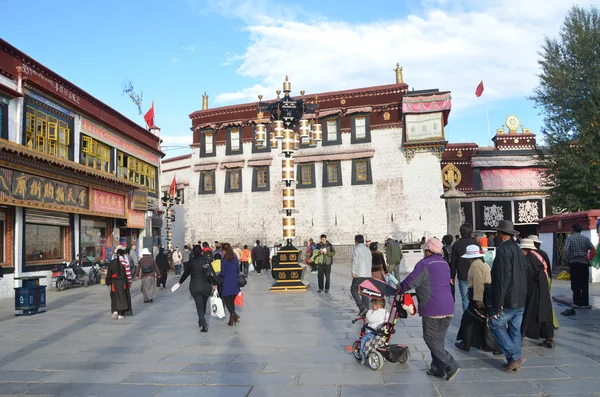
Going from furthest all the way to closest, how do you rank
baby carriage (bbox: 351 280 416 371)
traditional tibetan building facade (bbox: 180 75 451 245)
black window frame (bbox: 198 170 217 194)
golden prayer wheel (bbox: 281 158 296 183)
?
black window frame (bbox: 198 170 217 194) < traditional tibetan building facade (bbox: 180 75 451 245) < golden prayer wheel (bbox: 281 158 296 183) < baby carriage (bbox: 351 280 416 371)

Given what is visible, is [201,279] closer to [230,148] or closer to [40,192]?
[40,192]

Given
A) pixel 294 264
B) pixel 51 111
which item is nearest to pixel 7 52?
pixel 51 111

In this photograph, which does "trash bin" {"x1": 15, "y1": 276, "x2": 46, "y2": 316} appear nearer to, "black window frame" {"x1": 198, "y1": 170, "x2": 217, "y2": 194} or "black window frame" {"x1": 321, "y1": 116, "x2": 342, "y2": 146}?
"black window frame" {"x1": 321, "y1": 116, "x2": 342, "y2": 146}

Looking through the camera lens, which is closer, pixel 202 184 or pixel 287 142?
pixel 287 142

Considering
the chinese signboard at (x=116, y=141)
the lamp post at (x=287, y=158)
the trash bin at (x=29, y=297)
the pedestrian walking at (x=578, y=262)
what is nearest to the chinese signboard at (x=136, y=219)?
the chinese signboard at (x=116, y=141)

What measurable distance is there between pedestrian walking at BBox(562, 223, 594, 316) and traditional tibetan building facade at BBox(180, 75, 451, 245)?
76.7 ft

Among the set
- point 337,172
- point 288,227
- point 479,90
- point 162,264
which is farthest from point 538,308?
point 479,90

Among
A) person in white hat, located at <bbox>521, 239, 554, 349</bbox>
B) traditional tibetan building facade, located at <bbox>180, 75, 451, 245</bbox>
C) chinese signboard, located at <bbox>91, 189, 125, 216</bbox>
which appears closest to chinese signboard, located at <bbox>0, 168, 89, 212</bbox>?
chinese signboard, located at <bbox>91, 189, 125, 216</bbox>

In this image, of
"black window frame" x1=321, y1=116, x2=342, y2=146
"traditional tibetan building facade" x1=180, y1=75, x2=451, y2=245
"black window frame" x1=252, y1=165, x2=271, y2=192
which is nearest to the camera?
"traditional tibetan building facade" x1=180, y1=75, x2=451, y2=245

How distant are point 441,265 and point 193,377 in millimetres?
3374

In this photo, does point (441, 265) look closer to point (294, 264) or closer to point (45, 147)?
point (294, 264)

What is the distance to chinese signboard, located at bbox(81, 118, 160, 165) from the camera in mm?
22281

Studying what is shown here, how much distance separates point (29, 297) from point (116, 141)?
14.4 meters

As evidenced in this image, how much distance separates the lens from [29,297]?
40.5ft
